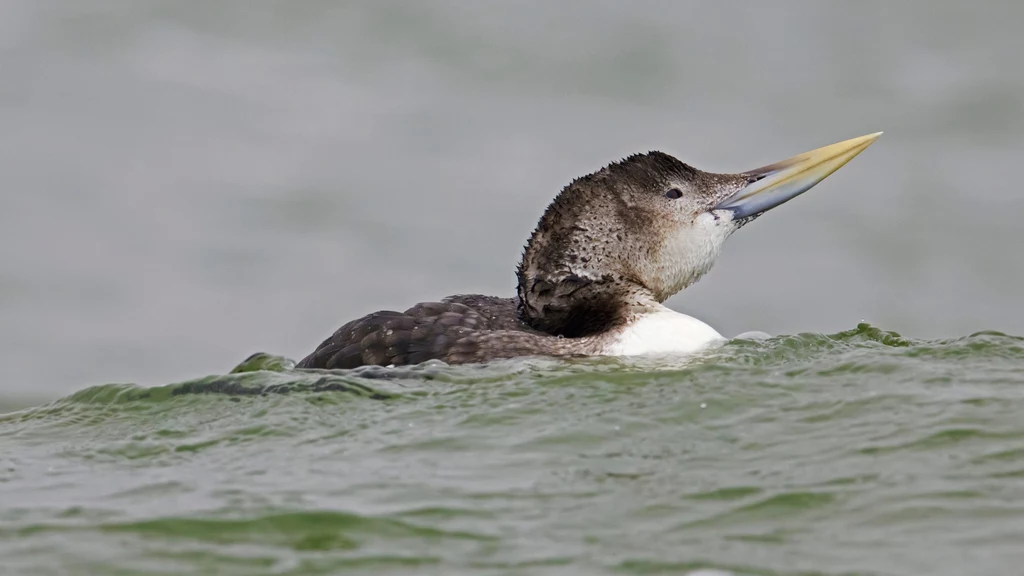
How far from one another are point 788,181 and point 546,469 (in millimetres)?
2653

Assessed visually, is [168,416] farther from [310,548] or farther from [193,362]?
[193,362]

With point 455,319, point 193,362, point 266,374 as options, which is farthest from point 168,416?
point 193,362

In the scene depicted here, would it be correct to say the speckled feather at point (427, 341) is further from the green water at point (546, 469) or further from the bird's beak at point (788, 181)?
the bird's beak at point (788, 181)

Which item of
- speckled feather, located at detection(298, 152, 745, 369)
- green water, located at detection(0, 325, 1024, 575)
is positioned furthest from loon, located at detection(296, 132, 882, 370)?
green water, located at detection(0, 325, 1024, 575)

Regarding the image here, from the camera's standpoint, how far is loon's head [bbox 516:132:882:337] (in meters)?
5.88

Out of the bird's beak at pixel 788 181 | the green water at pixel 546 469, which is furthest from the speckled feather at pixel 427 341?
the bird's beak at pixel 788 181

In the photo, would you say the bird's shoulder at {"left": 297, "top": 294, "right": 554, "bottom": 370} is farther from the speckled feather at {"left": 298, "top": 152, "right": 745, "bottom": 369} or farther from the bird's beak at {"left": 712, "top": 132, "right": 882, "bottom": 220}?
the bird's beak at {"left": 712, "top": 132, "right": 882, "bottom": 220}

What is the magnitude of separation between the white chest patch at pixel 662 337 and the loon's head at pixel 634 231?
10cm

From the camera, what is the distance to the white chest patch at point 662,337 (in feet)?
18.4

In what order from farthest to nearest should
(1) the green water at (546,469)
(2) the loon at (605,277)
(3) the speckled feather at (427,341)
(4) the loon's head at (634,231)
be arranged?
(4) the loon's head at (634,231), (2) the loon at (605,277), (3) the speckled feather at (427,341), (1) the green water at (546,469)

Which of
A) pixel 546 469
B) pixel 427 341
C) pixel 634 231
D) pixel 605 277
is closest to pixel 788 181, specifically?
pixel 634 231

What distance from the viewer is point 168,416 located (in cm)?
505

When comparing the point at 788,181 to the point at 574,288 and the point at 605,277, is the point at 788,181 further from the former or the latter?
the point at 574,288

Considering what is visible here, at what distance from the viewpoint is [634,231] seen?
6.02 m
